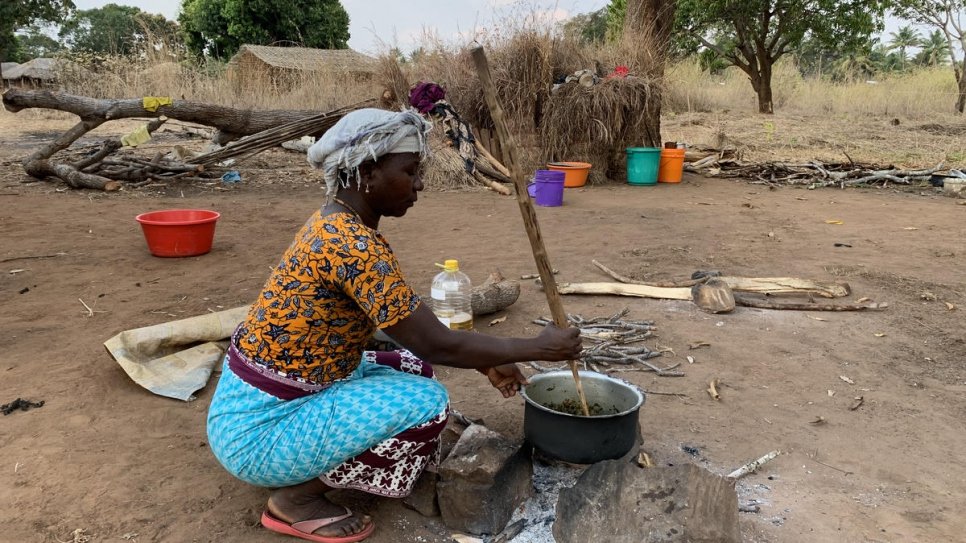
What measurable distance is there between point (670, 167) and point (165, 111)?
6179 mm

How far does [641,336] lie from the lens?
11.0ft

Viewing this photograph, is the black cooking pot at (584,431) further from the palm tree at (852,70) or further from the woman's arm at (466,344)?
the palm tree at (852,70)

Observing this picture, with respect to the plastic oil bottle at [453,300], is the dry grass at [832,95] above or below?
above

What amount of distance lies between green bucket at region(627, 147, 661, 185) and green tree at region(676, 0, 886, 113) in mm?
8073

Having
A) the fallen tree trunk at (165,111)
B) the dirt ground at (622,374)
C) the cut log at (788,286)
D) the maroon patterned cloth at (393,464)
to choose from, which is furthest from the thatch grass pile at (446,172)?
the maroon patterned cloth at (393,464)

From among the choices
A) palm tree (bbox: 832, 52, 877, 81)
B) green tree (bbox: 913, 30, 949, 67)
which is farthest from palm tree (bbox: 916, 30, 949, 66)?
palm tree (bbox: 832, 52, 877, 81)

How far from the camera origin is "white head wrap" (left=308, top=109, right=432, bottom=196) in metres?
1.65

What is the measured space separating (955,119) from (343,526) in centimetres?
1870

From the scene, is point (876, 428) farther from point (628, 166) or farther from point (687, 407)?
point (628, 166)

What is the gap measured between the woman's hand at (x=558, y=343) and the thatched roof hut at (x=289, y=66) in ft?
27.6

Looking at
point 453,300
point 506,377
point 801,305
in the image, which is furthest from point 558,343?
point 801,305

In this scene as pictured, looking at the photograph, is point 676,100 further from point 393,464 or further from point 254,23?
point 254,23

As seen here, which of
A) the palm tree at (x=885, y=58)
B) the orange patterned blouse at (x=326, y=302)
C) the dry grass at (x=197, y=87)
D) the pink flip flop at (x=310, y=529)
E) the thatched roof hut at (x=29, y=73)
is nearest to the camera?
the orange patterned blouse at (x=326, y=302)

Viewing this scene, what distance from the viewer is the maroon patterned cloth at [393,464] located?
72.9 inches
